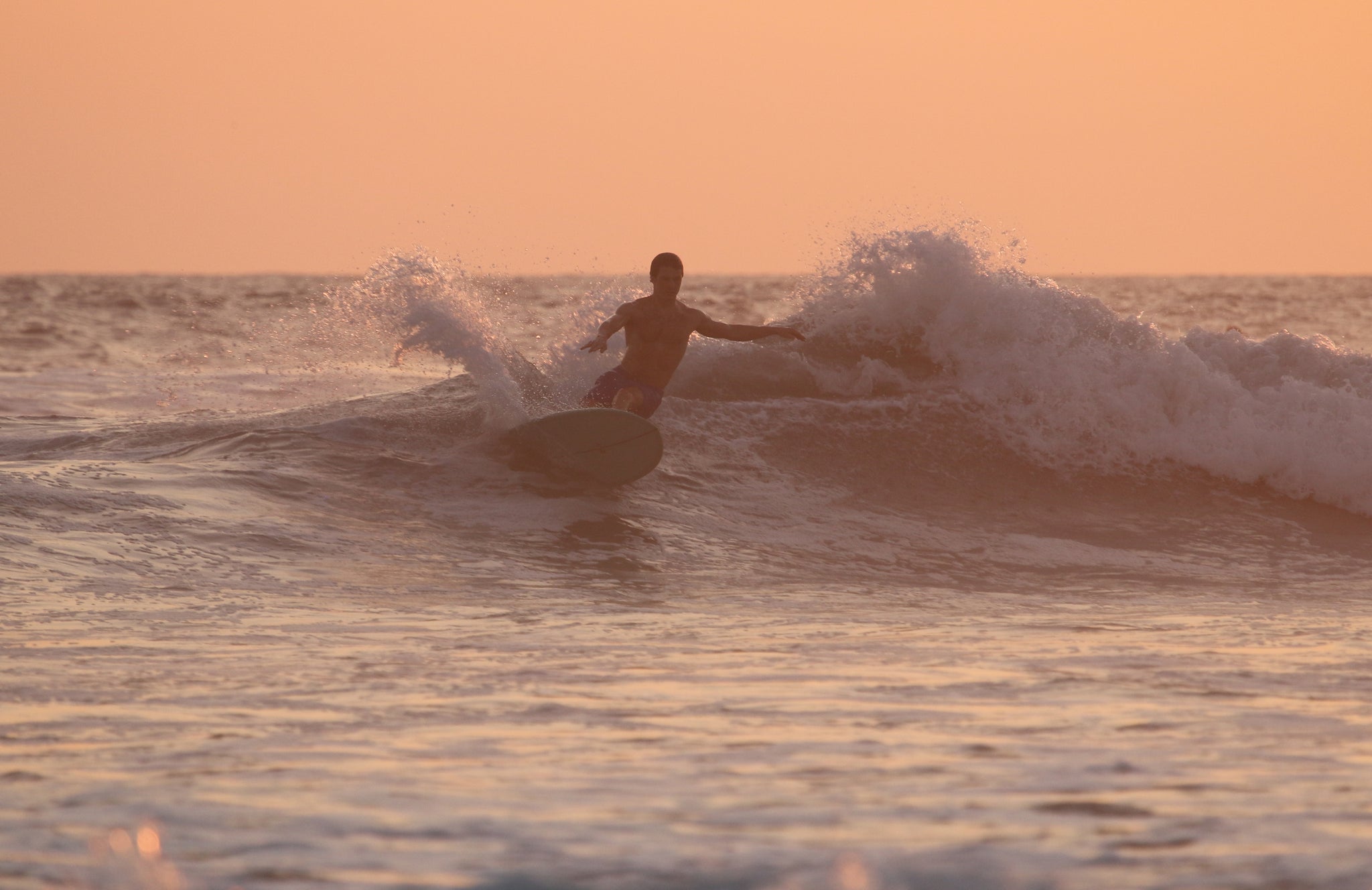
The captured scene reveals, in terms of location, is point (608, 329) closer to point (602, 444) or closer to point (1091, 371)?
point (602, 444)

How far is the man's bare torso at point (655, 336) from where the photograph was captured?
10.0 meters

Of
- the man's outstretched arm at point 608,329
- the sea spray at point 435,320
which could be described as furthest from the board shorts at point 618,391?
the sea spray at point 435,320

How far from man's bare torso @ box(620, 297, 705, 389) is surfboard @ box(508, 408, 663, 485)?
85 centimetres

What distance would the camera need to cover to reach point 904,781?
3.80 m

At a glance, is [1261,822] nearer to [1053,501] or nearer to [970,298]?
[1053,501]

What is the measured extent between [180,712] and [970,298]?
9.07 meters

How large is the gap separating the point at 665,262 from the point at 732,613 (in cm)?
401

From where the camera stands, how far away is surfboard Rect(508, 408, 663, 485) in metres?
9.25

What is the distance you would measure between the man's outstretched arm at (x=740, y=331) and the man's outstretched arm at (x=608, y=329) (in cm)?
57

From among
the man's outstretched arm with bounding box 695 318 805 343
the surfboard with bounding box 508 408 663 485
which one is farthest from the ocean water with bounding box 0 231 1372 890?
the man's outstretched arm with bounding box 695 318 805 343

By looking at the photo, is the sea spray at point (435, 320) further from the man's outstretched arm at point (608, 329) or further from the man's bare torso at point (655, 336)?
the man's outstretched arm at point (608, 329)

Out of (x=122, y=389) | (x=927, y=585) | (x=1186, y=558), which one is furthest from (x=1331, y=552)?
(x=122, y=389)

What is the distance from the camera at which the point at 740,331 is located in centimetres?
1004

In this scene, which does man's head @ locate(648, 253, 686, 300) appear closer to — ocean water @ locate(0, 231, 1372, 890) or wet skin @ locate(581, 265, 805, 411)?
wet skin @ locate(581, 265, 805, 411)
